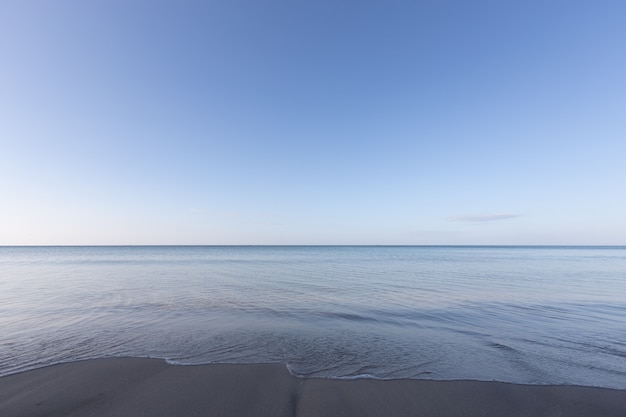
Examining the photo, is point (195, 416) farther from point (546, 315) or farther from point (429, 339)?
point (546, 315)

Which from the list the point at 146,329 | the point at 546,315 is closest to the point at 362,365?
the point at 146,329

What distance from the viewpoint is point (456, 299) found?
58.0ft

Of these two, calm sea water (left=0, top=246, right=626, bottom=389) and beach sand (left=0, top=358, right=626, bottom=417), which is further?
calm sea water (left=0, top=246, right=626, bottom=389)

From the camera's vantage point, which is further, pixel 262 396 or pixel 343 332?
pixel 343 332

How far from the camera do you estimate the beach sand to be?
551 centimetres

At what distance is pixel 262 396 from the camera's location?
5977mm

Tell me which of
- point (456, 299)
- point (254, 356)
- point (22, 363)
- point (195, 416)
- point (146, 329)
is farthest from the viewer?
point (456, 299)

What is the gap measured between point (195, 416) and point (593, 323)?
15630 millimetres

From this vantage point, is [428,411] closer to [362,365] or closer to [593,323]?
[362,365]

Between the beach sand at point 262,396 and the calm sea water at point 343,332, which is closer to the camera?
the beach sand at point 262,396

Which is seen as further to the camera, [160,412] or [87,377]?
[87,377]

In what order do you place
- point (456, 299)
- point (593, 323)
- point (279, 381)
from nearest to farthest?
point (279, 381)
point (593, 323)
point (456, 299)

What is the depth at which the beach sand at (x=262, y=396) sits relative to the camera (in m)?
5.51

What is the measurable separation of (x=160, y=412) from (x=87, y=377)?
2.84 meters
